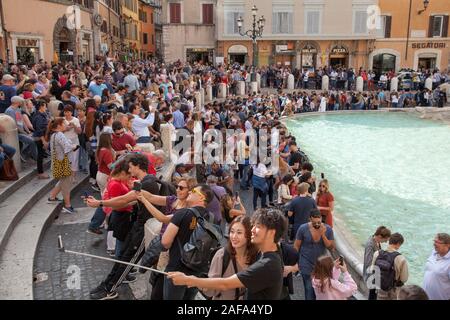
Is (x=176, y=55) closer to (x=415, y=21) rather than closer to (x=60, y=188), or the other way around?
(x=415, y=21)

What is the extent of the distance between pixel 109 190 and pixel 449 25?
39456 mm

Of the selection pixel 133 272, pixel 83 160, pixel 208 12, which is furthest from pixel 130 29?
pixel 133 272

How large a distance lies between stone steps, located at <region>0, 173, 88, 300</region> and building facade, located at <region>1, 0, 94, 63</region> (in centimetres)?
1358

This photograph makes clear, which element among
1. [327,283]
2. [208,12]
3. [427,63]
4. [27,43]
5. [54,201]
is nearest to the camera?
[327,283]

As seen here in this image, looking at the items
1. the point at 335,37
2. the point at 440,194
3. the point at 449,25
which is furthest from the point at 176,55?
the point at 440,194

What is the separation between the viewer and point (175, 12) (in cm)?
3838

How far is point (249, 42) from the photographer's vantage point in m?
38.0

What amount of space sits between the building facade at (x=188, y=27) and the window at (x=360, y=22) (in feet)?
36.0

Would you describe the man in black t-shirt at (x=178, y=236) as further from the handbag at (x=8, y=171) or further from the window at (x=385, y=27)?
the window at (x=385, y=27)

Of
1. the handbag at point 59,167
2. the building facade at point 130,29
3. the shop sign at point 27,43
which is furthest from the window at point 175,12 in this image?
the handbag at point 59,167

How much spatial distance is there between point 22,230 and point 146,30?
5418 centimetres

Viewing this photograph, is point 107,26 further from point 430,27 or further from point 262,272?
point 262,272

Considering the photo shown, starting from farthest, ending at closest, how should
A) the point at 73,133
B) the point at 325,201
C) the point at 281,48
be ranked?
the point at 281,48
the point at 73,133
the point at 325,201

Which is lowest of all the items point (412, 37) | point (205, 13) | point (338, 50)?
point (338, 50)
